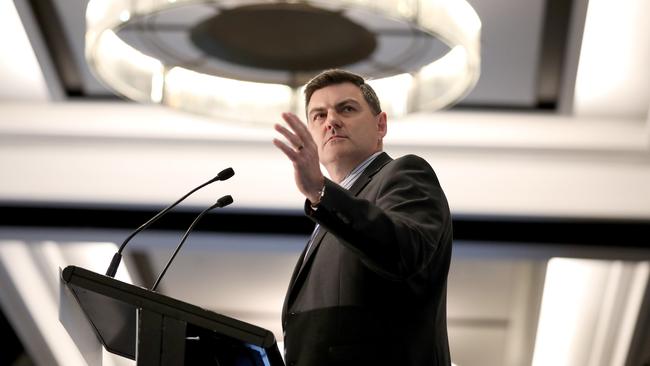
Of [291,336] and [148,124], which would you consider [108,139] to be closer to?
[148,124]

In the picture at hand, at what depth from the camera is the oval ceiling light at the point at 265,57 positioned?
579 centimetres

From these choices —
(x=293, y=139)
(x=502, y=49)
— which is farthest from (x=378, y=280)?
(x=502, y=49)

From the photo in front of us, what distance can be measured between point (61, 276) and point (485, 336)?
28.4 feet

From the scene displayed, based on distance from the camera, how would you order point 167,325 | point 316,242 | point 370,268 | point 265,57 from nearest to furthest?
point 167,325
point 370,268
point 316,242
point 265,57

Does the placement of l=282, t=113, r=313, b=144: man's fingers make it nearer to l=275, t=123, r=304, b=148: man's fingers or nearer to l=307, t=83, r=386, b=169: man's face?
l=275, t=123, r=304, b=148: man's fingers

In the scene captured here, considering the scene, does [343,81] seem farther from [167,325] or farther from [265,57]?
[265,57]

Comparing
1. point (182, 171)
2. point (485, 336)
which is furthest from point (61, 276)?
point (485, 336)

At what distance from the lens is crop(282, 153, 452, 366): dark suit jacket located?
1.98m

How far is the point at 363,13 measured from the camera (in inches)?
233

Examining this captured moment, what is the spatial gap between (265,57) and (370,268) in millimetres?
4474

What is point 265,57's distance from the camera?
6426 millimetres

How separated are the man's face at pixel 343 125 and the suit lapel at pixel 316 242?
0.05m

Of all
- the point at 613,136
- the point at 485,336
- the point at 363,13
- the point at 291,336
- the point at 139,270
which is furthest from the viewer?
the point at 485,336

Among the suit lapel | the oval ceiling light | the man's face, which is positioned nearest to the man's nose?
the man's face
